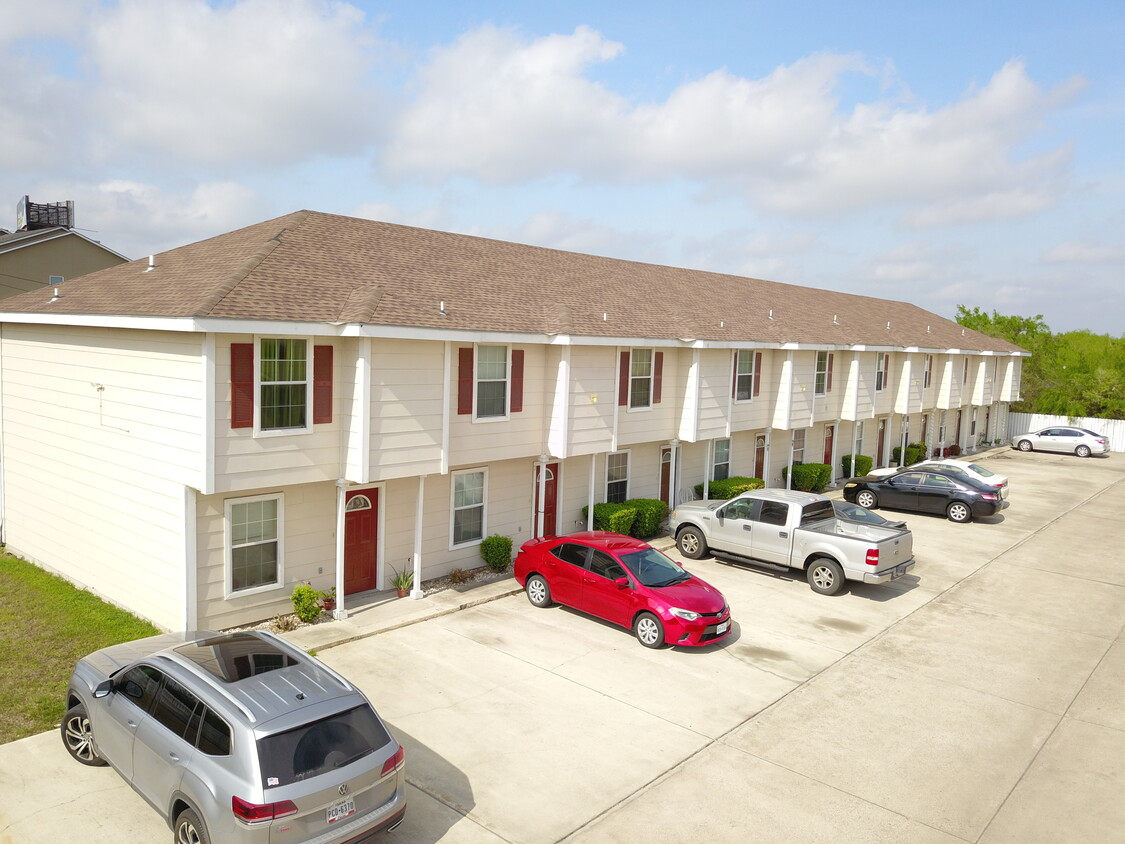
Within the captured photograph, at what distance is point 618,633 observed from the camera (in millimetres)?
13484

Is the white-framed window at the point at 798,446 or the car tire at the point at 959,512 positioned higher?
the white-framed window at the point at 798,446

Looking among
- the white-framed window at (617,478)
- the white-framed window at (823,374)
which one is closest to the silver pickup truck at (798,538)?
the white-framed window at (617,478)

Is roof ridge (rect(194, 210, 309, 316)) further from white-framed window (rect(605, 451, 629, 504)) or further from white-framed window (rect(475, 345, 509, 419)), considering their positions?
white-framed window (rect(605, 451, 629, 504))

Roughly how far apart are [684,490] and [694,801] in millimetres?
14913

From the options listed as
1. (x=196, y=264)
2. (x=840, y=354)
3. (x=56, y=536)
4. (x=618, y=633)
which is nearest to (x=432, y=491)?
(x=618, y=633)

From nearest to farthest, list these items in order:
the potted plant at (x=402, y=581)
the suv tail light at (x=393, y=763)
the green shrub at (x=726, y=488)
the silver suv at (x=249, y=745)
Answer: the silver suv at (x=249, y=745), the suv tail light at (x=393, y=763), the potted plant at (x=402, y=581), the green shrub at (x=726, y=488)

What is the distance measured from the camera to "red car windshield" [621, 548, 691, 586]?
13.1 metres

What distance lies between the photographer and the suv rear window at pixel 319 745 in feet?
20.8

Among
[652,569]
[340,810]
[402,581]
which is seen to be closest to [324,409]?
[402,581]

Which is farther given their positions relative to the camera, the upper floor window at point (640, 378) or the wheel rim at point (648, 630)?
the upper floor window at point (640, 378)

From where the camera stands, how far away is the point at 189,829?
22.1ft

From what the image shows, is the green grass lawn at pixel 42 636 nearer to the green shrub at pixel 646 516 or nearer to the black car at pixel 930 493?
the green shrub at pixel 646 516

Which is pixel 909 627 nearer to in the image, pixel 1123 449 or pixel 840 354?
pixel 840 354

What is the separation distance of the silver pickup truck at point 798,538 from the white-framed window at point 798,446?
1063cm
